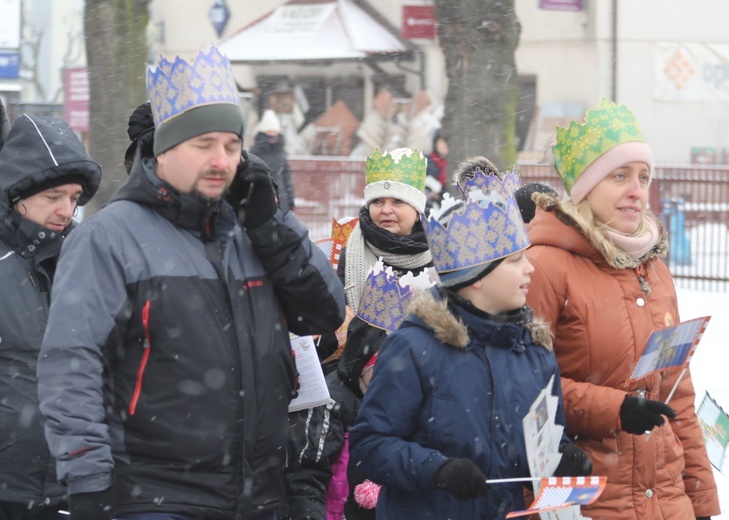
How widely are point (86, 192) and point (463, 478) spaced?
6.55 ft

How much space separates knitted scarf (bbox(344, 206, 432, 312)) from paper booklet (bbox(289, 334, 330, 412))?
3.84ft

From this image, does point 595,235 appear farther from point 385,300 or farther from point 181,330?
point 181,330

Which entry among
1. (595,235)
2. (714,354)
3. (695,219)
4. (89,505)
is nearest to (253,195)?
(89,505)

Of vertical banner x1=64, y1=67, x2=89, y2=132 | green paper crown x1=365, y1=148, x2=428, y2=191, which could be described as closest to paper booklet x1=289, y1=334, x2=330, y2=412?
green paper crown x1=365, y1=148, x2=428, y2=191

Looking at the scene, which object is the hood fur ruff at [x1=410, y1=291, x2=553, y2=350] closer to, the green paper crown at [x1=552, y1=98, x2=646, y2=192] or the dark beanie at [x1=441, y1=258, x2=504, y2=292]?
the dark beanie at [x1=441, y1=258, x2=504, y2=292]

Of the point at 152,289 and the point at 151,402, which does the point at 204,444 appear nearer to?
the point at 151,402

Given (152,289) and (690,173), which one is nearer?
(152,289)

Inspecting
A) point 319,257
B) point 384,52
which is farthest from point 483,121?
point 384,52

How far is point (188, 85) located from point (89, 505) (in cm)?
119

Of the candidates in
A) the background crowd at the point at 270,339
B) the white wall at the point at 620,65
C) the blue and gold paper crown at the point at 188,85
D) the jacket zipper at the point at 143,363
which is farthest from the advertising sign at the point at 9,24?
the jacket zipper at the point at 143,363

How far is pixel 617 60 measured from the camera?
2806 cm

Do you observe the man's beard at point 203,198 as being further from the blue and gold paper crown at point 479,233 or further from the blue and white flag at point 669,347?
the blue and white flag at point 669,347

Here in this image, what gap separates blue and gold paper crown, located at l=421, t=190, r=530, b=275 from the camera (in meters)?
3.48

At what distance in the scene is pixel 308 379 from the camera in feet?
13.2
